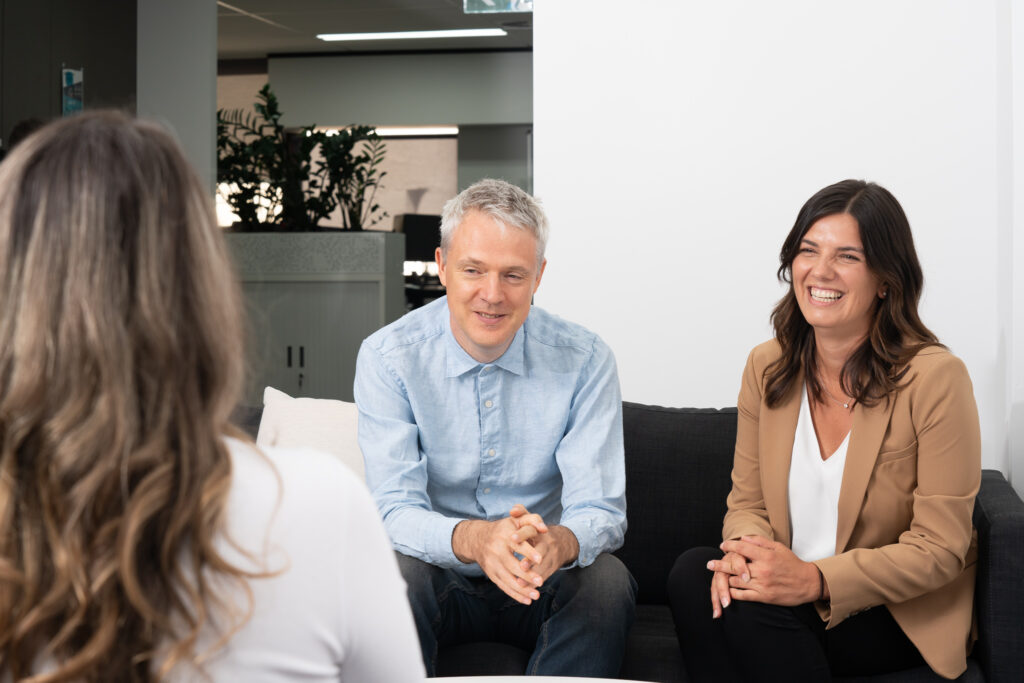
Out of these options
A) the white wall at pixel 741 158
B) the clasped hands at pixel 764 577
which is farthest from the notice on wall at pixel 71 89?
the clasped hands at pixel 764 577

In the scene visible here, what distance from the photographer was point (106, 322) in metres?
0.72

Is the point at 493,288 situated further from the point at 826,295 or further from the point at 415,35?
the point at 415,35

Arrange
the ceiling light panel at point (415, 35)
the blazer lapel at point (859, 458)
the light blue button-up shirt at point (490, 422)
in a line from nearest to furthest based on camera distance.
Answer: the blazer lapel at point (859, 458) → the light blue button-up shirt at point (490, 422) → the ceiling light panel at point (415, 35)

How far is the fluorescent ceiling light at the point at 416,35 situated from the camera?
420 centimetres

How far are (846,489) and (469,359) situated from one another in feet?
2.66

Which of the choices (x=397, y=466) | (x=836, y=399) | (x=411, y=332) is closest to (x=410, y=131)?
(x=411, y=332)

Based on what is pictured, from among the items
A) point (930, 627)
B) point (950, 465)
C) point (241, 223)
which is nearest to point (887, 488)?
point (950, 465)

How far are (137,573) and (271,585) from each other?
3.9 inches

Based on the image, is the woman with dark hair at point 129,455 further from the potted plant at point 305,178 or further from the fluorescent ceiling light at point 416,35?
the potted plant at point 305,178

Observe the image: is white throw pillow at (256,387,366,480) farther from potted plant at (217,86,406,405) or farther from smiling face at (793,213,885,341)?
potted plant at (217,86,406,405)

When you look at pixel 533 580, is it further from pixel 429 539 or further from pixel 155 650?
pixel 155 650

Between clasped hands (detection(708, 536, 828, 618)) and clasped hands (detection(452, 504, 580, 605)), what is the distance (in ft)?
1.00

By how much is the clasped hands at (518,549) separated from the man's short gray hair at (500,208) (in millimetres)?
589

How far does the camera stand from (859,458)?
1.99 m
